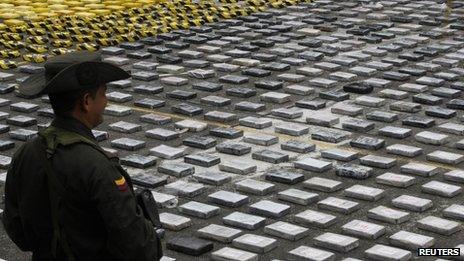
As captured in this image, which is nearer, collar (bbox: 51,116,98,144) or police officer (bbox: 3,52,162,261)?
police officer (bbox: 3,52,162,261)

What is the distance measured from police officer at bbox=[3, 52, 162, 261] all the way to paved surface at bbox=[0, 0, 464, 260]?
2.79 metres

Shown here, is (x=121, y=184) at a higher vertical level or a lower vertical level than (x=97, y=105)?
lower

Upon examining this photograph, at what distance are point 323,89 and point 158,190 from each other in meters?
3.80

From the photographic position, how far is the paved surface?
8.09 metres

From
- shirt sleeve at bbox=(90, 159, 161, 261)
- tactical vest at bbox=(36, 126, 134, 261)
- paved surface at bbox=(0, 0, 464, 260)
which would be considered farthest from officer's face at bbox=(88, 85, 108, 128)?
paved surface at bbox=(0, 0, 464, 260)

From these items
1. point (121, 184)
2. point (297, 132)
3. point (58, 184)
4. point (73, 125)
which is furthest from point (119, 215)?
point (297, 132)

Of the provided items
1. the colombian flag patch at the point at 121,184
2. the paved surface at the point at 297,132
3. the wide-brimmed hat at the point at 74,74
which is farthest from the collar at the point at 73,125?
the paved surface at the point at 297,132

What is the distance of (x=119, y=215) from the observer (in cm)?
467

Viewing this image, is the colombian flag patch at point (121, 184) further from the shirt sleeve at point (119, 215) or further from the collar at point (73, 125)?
the collar at point (73, 125)

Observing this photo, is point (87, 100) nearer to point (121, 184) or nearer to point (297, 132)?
point (121, 184)

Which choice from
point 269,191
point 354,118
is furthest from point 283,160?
point 354,118

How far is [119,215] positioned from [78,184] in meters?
0.25

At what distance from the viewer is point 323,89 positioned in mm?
12211

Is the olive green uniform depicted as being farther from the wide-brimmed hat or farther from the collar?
the wide-brimmed hat
